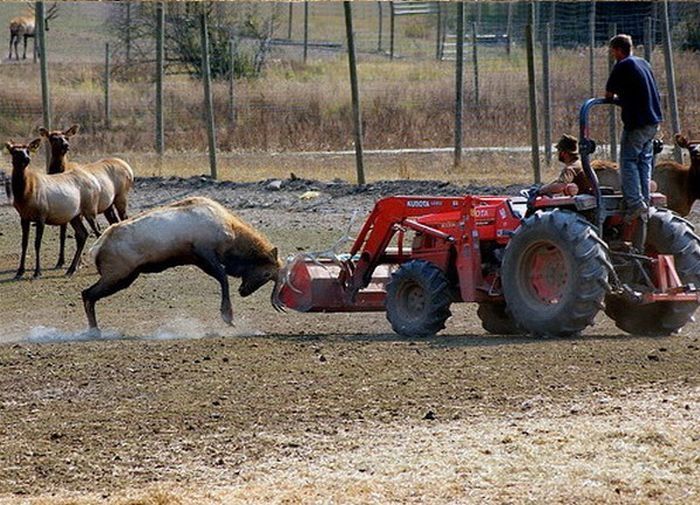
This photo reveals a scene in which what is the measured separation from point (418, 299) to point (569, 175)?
174 centimetres

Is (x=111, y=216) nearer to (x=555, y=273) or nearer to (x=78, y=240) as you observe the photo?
(x=78, y=240)

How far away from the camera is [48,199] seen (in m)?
20.2

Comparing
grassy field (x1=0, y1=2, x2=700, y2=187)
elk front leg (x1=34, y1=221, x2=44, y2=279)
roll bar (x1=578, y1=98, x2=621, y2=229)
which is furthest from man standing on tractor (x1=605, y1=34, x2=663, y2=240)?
grassy field (x1=0, y1=2, x2=700, y2=187)

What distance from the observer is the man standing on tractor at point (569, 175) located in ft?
41.6

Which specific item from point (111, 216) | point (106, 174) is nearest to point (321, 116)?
point (111, 216)

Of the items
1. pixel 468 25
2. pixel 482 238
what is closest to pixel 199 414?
pixel 482 238

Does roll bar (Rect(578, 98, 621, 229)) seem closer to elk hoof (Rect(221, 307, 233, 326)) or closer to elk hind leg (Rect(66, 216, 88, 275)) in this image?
elk hoof (Rect(221, 307, 233, 326))

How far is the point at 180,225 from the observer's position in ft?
49.6

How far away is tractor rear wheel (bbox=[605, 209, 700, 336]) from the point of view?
12758 mm

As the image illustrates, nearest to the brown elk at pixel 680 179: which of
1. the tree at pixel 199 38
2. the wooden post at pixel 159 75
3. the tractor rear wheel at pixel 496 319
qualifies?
the tractor rear wheel at pixel 496 319

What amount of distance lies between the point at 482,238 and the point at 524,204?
0.46 m

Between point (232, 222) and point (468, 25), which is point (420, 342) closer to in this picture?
point (232, 222)

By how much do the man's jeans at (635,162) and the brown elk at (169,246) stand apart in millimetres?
4115

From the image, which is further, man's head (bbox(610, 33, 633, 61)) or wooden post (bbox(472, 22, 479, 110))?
wooden post (bbox(472, 22, 479, 110))
